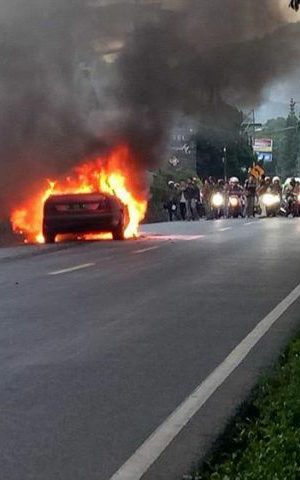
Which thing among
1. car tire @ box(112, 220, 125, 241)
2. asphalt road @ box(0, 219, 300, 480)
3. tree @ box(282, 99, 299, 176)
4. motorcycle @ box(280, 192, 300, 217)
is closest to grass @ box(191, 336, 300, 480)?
asphalt road @ box(0, 219, 300, 480)

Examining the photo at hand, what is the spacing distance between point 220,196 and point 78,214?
18489 millimetres

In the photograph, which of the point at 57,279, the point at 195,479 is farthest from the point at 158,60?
the point at 195,479

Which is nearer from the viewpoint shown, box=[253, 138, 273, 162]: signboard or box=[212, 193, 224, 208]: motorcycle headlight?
box=[212, 193, 224, 208]: motorcycle headlight

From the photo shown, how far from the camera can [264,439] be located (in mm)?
5738

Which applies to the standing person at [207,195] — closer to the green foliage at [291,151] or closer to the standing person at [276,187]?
the standing person at [276,187]

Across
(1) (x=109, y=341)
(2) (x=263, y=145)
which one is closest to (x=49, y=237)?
(1) (x=109, y=341)

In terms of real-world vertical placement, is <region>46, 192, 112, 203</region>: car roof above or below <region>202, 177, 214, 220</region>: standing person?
above

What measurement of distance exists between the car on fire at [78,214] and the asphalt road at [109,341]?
4.60 m

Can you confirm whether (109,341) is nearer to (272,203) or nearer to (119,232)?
(119,232)

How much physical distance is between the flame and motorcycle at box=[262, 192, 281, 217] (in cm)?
1121

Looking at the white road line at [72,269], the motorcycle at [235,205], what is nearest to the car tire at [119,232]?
the white road line at [72,269]

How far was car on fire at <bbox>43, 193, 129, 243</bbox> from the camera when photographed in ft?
76.9

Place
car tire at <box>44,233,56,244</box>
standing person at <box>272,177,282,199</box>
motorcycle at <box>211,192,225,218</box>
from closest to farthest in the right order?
car tire at <box>44,233,56,244</box> < standing person at <box>272,177,282,199</box> < motorcycle at <box>211,192,225,218</box>

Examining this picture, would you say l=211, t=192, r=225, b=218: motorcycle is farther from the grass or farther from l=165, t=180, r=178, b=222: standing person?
the grass
